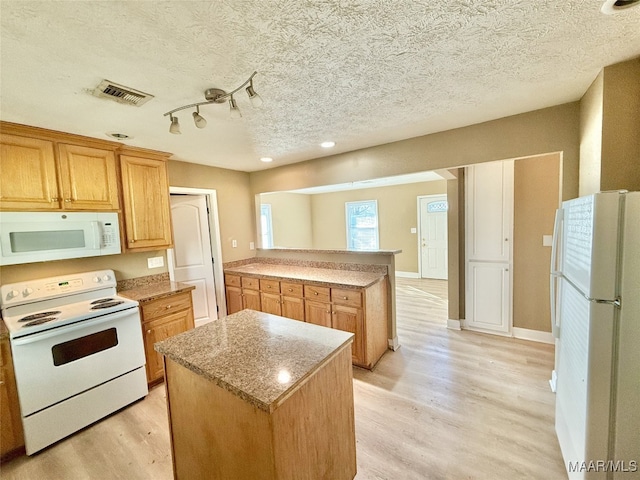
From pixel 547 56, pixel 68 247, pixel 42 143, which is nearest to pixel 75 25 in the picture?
pixel 42 143

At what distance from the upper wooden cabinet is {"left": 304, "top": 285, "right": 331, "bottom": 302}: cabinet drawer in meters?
2.09

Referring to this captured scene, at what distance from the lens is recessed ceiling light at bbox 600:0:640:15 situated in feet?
3.47

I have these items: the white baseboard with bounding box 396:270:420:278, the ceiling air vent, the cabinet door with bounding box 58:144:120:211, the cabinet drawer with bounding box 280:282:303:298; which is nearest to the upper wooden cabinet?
the cabinet door with bounding box 58:144:120:211

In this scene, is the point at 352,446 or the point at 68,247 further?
the point at 68,247

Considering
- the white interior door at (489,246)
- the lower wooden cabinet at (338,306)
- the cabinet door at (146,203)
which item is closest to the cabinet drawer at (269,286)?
the lower wooden cabinet at (338,306)

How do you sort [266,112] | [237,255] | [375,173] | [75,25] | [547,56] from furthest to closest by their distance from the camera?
[237,255] → [375,173] → [266,112] → [547,56] → [75,25]

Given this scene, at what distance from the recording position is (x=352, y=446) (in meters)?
1.52

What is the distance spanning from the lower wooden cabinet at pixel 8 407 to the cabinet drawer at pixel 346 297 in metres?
2.50

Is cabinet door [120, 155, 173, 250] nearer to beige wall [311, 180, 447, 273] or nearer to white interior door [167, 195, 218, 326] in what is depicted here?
white interior door [167, 195, 218, 326]

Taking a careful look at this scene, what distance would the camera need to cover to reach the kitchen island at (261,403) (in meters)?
1.05

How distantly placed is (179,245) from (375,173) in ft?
9.03

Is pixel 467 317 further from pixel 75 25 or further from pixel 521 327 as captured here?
pixel 75 25

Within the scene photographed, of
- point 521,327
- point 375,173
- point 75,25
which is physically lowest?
point 521,327

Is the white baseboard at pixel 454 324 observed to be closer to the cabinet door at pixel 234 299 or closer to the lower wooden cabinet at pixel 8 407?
the cabinet door at pixel 234 299
